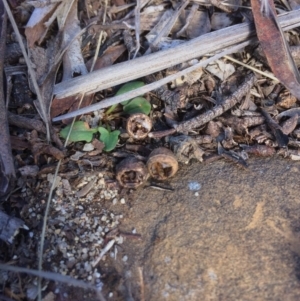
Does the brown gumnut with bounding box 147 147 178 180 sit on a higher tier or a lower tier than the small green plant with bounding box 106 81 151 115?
lower

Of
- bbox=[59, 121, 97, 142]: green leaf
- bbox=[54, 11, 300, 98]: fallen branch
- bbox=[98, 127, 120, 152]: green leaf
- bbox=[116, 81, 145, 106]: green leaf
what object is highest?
bbox=[54, 11, 300, 98]: fallen branch

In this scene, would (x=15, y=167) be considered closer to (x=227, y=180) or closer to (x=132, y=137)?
(x=132, y=137)

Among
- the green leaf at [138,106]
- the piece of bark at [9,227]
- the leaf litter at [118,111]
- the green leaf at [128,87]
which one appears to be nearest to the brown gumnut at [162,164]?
the leaf litter at [118,111]

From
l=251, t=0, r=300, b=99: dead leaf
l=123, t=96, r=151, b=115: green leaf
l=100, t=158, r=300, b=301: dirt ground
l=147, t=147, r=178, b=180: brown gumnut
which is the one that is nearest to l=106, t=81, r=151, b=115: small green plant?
l=123, t=96, r=151, b=115: green leaf

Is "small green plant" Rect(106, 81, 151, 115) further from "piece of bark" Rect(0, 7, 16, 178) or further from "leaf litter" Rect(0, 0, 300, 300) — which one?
"piece of bark" Rect(0, 7, 16, 178)

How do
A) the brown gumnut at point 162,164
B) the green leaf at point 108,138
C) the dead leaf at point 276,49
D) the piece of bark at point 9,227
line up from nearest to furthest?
the piece of bark at point 9,227
the brown gumnut at point 162,164
the green leaf at point 108,138
the dead leaf at point 276,49

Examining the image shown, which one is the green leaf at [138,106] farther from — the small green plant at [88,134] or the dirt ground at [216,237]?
the dirt ground at [216,237]

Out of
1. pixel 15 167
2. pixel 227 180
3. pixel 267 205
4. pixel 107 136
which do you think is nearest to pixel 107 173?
pixel 107 136
